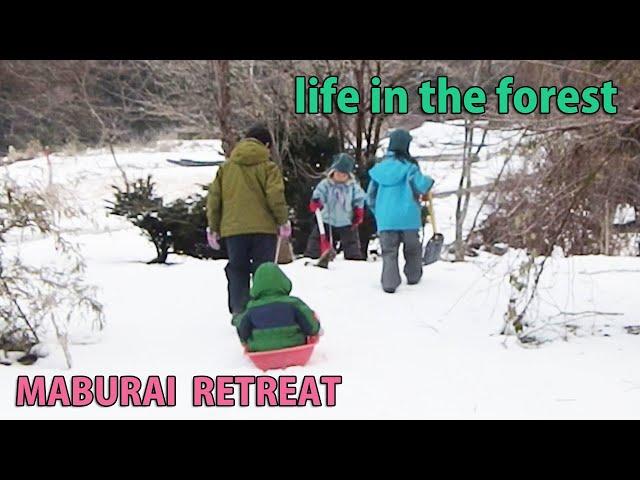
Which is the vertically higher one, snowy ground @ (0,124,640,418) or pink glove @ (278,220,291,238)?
pink glove @ (278,220,291,238)

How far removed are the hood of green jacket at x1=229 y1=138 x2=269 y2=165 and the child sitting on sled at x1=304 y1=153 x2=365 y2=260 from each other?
3.81 metres

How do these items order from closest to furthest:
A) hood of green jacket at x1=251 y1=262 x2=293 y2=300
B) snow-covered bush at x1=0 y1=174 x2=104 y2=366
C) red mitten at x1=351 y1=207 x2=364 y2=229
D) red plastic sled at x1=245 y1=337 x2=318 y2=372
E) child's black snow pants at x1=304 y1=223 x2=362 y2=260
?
red plastic sled at x1=245 y1=337 x2=318 y2=372 → hood of green jacket at x1=251 y1=262 x2=293 y2=300 → snow-covered bush at x1=0 y1=174 x2=104 y2=366 → red mitten at x1=351 y1=207 x2=364 y2=229 → child's black snow pants at x1=304 y1=223 x2=362 y2=260

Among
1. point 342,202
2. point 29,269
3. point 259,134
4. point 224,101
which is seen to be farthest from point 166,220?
point 29,269

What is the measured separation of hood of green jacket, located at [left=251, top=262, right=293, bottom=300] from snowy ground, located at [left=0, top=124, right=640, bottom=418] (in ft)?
1.54

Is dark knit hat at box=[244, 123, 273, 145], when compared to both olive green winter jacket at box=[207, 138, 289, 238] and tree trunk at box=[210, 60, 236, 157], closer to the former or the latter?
olive green winter jacket at box=[207, 138, 289, 238]

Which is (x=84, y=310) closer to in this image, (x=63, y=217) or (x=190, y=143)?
(x=63, y=217)

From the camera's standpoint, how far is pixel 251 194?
570 centimetres

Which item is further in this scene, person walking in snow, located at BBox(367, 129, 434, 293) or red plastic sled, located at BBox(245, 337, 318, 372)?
person walking in snow, located at BBox(367, 129, 434, 293)

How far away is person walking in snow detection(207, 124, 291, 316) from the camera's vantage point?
571cm

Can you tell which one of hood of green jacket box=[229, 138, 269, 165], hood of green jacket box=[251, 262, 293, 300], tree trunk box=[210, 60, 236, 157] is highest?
tree trunk box=[210, 60, 236, 157]

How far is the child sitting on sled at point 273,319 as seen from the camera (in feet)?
15.5

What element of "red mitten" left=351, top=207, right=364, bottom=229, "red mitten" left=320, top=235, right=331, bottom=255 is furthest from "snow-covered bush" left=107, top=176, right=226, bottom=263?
"red mitten" left=351, top=207, right=364, bottom=229

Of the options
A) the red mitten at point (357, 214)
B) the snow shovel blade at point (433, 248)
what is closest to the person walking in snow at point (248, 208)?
the snow shovel blade at point (433, 248)

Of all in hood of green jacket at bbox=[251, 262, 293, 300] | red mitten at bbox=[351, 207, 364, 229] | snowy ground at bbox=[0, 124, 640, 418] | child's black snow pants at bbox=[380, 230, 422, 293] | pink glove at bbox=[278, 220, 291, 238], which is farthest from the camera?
red mitten at bbox=[351, 207, 364, 229]
